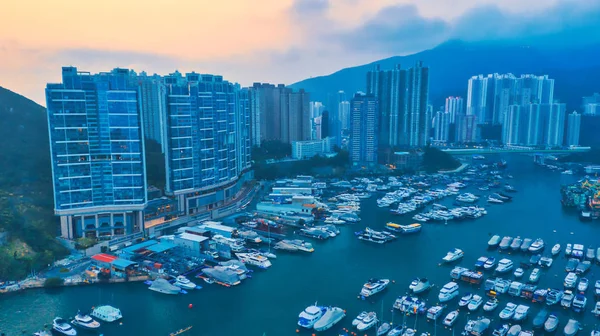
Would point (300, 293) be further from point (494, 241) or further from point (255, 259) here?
point (494, 241)

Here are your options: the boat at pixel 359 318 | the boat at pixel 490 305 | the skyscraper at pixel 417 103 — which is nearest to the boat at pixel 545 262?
the boat at pixel 490 305

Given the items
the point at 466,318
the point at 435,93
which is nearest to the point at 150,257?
the point at 466,318

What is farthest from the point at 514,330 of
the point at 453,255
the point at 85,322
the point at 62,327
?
the point at 62,327

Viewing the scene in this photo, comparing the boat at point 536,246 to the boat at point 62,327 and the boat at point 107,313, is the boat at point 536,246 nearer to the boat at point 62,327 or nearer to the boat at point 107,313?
the boat at point 107,313

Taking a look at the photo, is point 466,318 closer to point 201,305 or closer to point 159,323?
point 201,305

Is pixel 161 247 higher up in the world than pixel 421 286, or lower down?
higher up

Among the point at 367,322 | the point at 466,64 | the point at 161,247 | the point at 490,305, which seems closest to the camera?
the point at 367,322
